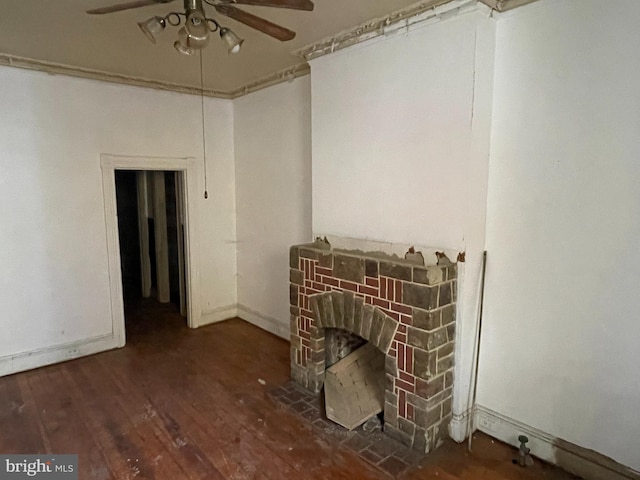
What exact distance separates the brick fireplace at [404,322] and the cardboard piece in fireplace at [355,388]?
8.0 inches

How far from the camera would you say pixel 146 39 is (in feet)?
9.66

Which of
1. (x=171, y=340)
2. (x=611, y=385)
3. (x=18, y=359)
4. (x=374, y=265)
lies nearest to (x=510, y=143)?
(x=374, y=265)

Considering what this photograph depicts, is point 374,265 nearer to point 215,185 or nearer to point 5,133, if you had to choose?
point 215,185

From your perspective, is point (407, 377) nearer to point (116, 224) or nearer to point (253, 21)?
point (253, 21)

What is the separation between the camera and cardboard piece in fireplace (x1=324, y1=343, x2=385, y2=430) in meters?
2.74

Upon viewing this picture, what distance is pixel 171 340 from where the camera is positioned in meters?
4.22

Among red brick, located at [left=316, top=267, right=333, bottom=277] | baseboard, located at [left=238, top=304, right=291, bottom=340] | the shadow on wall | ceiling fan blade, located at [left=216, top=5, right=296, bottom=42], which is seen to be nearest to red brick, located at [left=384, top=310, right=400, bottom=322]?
red brick, located at [left=316, top=267, right=333, bottom=277]

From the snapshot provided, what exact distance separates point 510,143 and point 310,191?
5.93 feet

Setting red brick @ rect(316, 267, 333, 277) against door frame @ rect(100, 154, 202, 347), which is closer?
red brick @ rect(316, 267, 333, 277)

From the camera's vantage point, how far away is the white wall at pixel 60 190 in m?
3.40

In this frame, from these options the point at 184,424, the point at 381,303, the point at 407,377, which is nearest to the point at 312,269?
the point at 381,303

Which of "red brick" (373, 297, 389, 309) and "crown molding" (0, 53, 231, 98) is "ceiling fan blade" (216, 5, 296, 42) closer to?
"red brick" (373, 297, 389, 309)

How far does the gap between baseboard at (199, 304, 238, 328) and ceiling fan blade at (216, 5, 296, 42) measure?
3.39 metres

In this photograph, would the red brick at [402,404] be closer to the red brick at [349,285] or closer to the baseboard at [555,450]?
the baseboard at [555,450]
